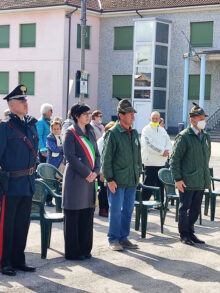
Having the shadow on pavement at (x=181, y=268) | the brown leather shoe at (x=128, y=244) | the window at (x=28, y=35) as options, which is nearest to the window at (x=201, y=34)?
the window at (x=28, y=35)

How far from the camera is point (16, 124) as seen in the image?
714 cm

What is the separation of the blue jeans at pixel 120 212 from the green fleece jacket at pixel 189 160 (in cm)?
79

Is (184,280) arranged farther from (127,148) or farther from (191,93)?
(191,93)

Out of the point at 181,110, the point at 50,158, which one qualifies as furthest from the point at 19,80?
the point at 50,158

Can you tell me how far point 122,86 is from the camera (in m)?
42.8

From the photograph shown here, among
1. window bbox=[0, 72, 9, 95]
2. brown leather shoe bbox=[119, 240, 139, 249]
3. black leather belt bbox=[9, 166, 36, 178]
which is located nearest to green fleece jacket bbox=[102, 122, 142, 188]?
brown leather shoe bbox=[119, 240, 139, 249]

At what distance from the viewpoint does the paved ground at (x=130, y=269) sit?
6.75m

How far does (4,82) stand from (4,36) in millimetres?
3122

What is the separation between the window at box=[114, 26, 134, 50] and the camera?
4209 centimetres

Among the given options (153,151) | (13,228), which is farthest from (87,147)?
(153,151)

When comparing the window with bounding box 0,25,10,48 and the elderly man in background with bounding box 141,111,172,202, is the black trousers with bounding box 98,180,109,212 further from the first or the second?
the window with bounding box 0,25,10,48

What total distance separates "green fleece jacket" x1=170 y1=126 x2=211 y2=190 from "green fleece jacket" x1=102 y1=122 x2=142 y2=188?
0.71 meters

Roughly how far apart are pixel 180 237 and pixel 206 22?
1251 inches

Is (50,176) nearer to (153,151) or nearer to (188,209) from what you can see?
(153,151)
